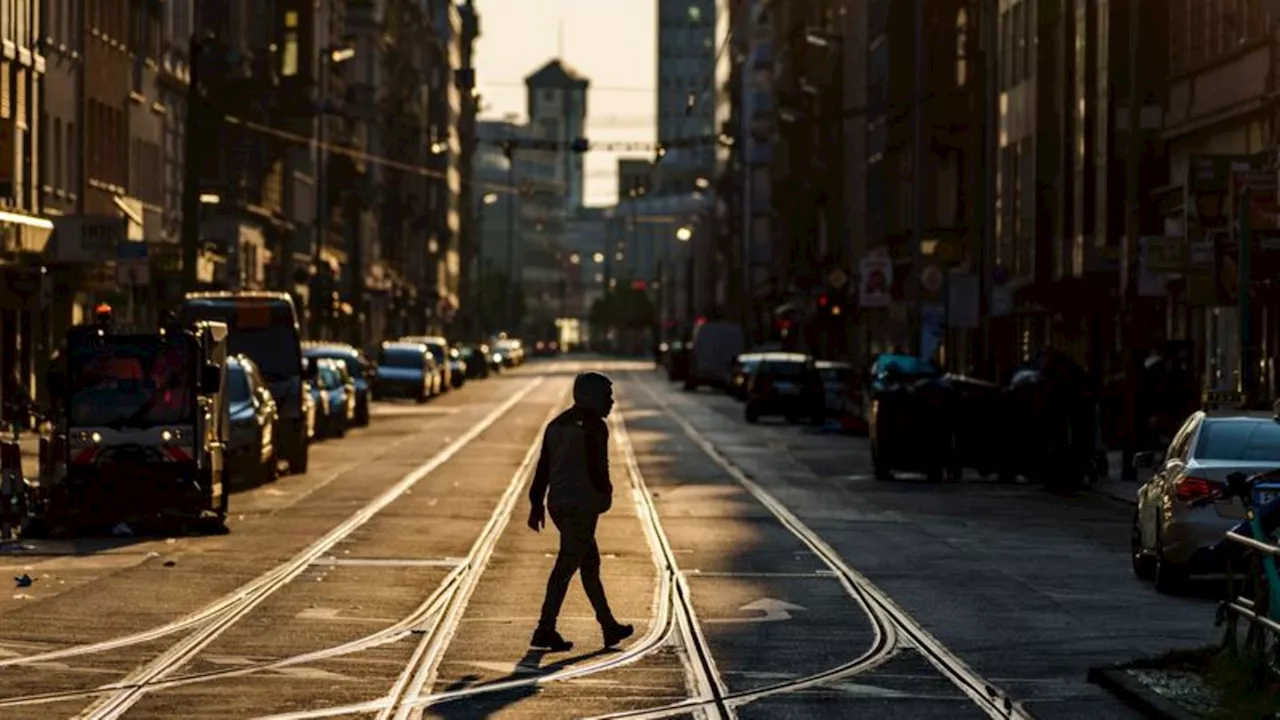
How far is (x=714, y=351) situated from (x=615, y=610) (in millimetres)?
93654

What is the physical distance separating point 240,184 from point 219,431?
191 feet

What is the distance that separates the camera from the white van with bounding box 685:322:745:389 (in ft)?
377

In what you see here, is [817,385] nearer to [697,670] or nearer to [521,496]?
[521,496]

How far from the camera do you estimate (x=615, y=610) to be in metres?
23.1

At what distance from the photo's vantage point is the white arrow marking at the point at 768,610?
73.0ft

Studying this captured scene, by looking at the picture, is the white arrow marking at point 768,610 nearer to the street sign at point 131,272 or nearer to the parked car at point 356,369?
the street sign at point 131,272

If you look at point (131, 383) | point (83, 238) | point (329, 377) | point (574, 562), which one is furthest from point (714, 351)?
point (574, 562)

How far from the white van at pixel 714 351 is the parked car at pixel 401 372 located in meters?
21.7

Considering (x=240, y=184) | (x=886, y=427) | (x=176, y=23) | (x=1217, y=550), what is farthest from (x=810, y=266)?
(x=1217, y=550)

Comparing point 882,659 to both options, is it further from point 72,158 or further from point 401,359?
point 401,359

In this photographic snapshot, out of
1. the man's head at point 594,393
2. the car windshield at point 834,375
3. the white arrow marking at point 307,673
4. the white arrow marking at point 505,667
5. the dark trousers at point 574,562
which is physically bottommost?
the white arrow marking at point 505,667

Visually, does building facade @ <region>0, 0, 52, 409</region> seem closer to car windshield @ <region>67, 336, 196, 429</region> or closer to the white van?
car windshield @ <region>67, 336, 196, 429</region>

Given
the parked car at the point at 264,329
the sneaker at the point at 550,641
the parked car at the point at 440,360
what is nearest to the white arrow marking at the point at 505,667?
the sneaker at the point at 550,641

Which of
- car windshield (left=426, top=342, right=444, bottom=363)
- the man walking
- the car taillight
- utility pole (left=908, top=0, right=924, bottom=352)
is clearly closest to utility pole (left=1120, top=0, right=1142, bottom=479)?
the car taillight
